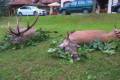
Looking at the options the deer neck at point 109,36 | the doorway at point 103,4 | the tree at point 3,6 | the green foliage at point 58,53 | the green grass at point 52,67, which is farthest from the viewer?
the doorway at point 103,4

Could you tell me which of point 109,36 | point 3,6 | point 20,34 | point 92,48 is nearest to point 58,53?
point 92,48

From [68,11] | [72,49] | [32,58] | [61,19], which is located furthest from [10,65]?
[68,11]

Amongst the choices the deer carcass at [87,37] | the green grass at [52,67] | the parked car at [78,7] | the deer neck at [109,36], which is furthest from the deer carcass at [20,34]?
the parked car at [78,7]

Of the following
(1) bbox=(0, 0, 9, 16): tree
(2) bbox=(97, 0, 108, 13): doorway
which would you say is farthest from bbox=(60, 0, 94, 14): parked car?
(1) bbox=(0, 0, 9, 16): tree

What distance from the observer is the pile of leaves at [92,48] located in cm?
1028

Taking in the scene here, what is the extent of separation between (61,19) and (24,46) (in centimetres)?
1528

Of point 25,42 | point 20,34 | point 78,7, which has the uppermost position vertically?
point 20,34

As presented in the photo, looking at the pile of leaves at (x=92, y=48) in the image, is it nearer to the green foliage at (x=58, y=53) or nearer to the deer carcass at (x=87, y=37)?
the green foliage at (x=58, y=53)

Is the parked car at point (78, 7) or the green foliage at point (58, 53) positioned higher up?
the green foliage at point (58, 53)

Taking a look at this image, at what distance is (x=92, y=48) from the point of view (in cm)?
1088

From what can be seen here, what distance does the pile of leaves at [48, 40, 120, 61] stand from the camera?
10284 millimetres

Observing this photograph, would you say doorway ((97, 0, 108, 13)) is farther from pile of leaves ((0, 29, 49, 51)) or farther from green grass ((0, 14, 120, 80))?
green grass ((0, 14, 120, 80))

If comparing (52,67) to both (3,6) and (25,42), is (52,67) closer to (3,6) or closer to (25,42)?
(25,42)

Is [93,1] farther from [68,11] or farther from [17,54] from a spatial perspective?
[17,54]
